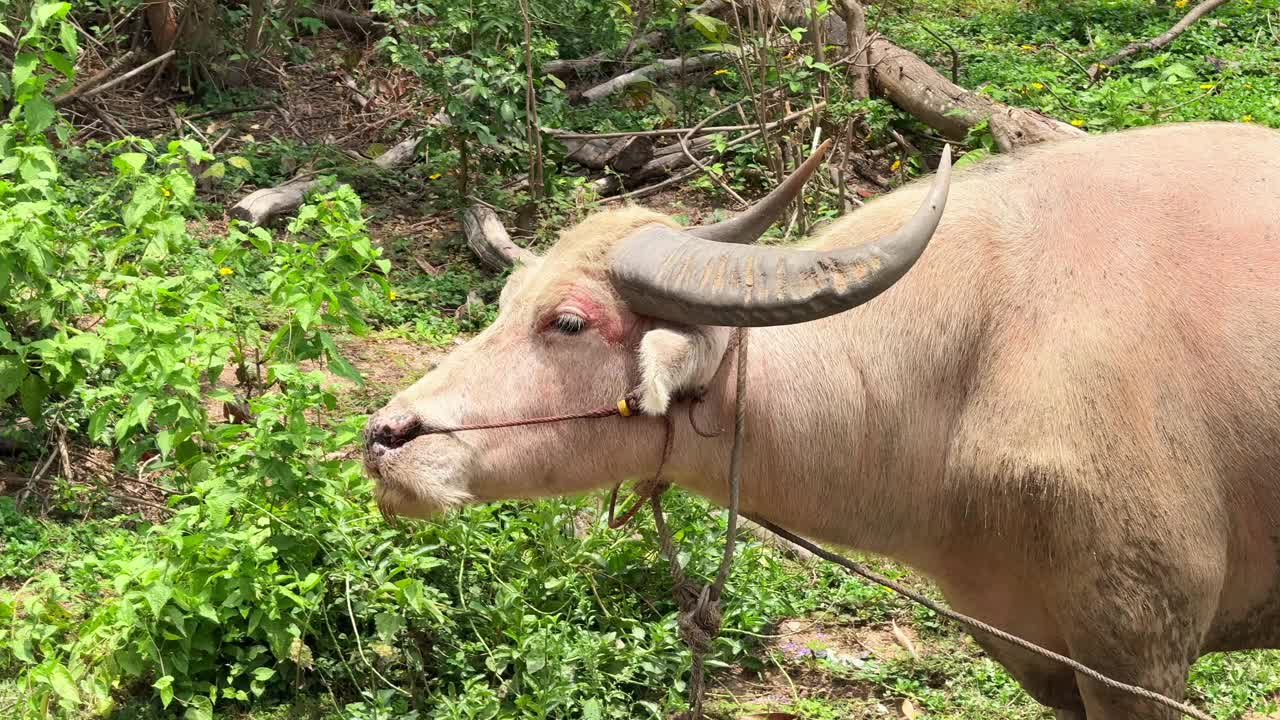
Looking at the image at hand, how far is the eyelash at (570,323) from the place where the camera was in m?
3.37

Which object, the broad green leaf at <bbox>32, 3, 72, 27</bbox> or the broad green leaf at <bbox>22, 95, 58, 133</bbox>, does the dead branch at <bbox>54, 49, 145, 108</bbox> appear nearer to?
the broad green leaf at <bbox>22, 95, 58, 133</bbox>

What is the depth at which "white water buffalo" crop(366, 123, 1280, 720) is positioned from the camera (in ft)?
10.4

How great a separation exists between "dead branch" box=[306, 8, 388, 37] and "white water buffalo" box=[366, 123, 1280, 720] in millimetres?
8264

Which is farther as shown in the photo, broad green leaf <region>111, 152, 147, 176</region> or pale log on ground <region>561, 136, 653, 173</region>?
pale log on ground <region>561, 136, 653, 173</region>

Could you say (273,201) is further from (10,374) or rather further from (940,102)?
(940,102)

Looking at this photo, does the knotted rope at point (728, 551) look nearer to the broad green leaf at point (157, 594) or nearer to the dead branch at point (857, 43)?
the broad green leaf at point (157, 594)

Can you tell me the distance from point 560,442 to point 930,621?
8.21 ft

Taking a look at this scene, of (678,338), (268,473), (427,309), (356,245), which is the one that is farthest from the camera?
(427,309)

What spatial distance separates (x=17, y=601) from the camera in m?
4.63

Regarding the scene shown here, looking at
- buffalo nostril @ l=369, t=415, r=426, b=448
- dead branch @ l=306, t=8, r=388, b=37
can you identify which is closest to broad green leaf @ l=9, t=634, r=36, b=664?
buffalo nostril @ l=369, t=415, r=426, b=448

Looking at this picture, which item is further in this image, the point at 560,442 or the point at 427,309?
the point at 427,309

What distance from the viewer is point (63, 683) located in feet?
12.7

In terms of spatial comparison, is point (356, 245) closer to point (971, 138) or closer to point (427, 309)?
point (427, 309)

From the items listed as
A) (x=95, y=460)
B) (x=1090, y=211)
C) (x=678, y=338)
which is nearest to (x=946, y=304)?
(x=1090, y=211)
